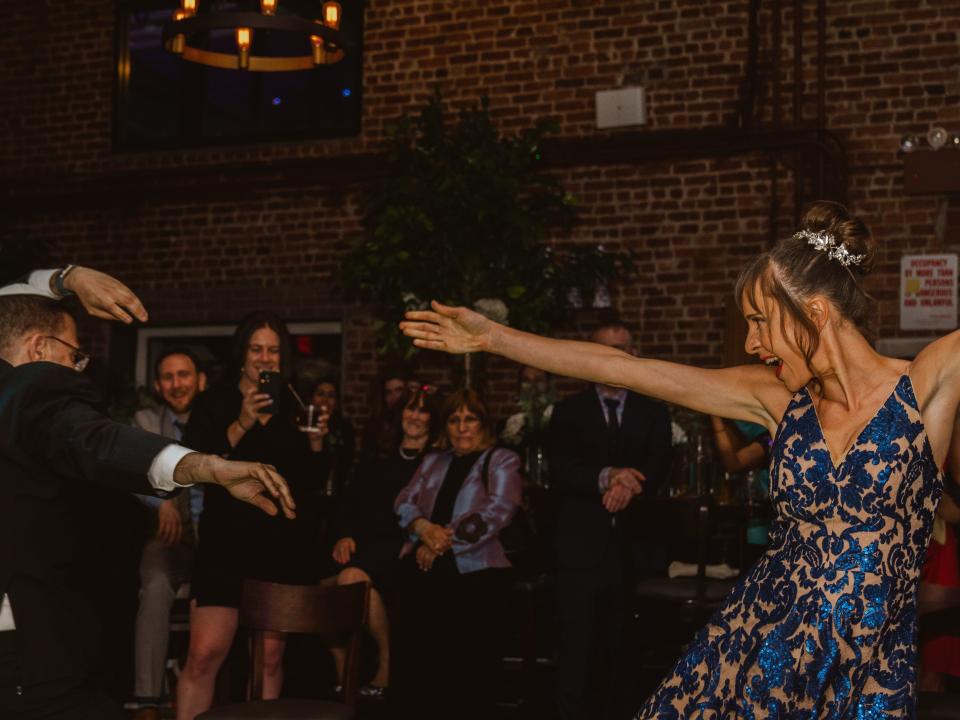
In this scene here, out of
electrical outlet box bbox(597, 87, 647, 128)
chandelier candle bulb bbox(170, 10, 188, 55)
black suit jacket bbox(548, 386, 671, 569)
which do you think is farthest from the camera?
electrical outlet box bbox(597, 87, 647, 128)

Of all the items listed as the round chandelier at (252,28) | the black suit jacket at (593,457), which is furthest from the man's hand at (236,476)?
the round chandelier at (252,28)

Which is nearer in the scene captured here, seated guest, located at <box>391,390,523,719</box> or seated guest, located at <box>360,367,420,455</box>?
seated guest, located at <box>391,390,523,719</box>

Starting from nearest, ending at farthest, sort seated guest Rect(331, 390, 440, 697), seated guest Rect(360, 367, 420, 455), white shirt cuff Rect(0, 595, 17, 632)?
white shirt cuff Rect(0, 595, 17, 632), seated guest Rect(331, 390, 440, 697), seated guest Rect(360, 367, 420, 455)

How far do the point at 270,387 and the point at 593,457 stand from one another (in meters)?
1.54

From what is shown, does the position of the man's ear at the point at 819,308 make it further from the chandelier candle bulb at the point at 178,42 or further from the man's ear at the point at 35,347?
the chandelier candle bulb at the point at 178,42

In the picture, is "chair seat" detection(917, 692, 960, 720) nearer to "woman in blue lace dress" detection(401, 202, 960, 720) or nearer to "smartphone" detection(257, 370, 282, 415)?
"woman in blue lace dress" detection(401, 202, 960, 720)

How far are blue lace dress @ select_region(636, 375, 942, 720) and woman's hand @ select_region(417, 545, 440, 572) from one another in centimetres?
284

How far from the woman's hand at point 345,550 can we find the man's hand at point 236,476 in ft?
11.3

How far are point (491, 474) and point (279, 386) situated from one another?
3.73ft

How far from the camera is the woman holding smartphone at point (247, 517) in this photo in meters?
4.32

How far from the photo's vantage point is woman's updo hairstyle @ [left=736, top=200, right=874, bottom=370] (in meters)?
2.29

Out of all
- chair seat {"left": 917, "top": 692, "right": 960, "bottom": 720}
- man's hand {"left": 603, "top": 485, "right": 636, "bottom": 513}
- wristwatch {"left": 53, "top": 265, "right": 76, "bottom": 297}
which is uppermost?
wristwatch {"left": 53, "top": 265, "right": 76, "bottom": 297}

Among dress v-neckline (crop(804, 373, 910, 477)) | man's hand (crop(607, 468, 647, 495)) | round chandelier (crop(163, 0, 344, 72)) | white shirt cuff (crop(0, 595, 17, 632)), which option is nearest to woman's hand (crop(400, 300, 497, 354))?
dress v-neckline (crop(804, 373, 910, 477))

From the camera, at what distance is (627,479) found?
504 cm
